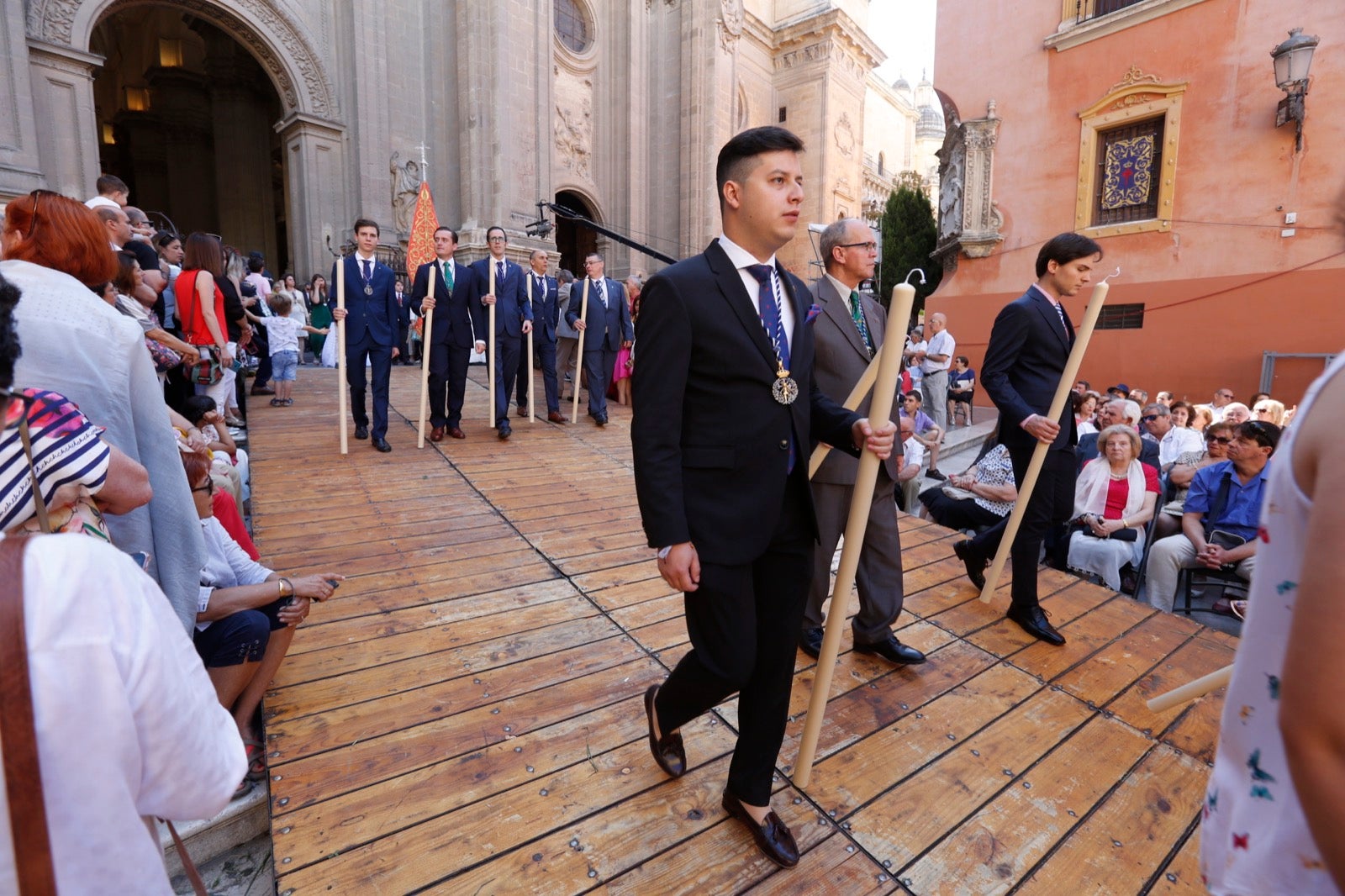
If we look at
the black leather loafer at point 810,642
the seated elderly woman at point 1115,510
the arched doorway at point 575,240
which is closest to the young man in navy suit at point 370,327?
the black leather loafer at point 810,642

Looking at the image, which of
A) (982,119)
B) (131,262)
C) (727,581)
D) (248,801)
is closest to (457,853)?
(248,801)

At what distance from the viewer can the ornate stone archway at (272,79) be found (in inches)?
424

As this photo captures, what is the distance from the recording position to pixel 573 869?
1.99 metres

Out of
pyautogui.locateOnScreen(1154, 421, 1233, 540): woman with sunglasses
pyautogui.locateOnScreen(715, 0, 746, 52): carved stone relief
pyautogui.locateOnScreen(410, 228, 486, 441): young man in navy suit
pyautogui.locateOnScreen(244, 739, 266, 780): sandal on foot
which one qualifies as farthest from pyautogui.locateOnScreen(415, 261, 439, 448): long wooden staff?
pyautogui.locateOnScreen(715, 0, 746, 52): carved stone relief

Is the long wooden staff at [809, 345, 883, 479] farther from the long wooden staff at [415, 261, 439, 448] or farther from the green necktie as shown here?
the long wooden staff at [415, 261, 439, 448]

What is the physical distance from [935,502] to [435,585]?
3978 mm

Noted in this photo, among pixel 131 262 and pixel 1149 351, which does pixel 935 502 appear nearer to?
pixel 131 262

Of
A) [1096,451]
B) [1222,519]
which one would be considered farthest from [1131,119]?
[1222,519]

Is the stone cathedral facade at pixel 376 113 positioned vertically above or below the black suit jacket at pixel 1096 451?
Result: above

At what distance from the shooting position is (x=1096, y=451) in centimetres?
599

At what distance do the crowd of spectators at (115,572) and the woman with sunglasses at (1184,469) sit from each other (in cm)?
561

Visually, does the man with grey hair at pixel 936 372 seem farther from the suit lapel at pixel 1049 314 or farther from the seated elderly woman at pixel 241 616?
the seated elderly woman at pixel 241 616

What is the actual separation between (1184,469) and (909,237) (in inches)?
831

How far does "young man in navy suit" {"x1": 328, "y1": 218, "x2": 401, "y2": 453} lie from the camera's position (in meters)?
6.58
